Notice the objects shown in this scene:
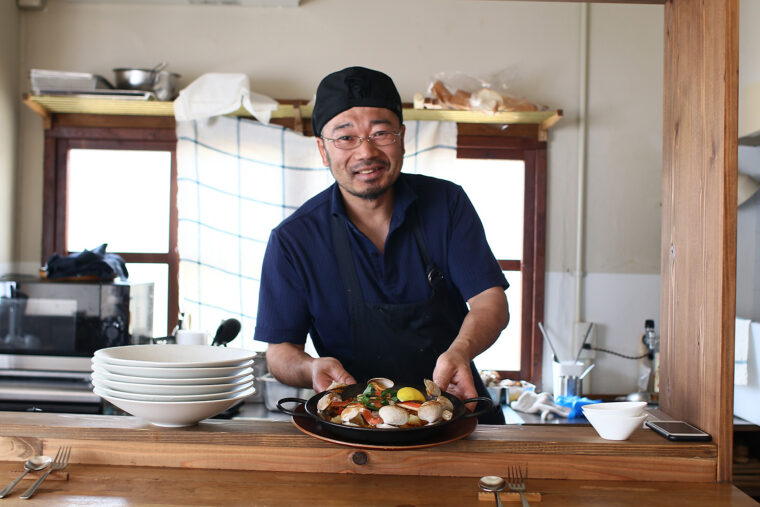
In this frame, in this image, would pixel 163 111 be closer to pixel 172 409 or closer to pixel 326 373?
pixel 326 373

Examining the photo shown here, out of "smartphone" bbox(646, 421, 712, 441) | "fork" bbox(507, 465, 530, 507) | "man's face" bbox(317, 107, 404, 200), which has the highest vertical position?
"man's face" bbox(317, 107, 404, 200)

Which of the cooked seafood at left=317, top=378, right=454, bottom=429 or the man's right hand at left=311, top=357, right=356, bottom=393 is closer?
the cooked seafood at left=317, top=378, right=454, bottom=429

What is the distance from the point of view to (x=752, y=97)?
2.38m

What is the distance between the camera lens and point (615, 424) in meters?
1.12

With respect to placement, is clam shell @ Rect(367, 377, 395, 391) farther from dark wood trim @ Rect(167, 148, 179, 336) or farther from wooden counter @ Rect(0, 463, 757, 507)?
dark wood trim @ Rect(167, 148, 179, 336)

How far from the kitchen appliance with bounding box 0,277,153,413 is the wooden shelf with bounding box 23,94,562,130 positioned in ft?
2.93

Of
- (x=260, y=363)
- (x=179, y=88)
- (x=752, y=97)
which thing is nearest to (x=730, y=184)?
(x=752, y=97)

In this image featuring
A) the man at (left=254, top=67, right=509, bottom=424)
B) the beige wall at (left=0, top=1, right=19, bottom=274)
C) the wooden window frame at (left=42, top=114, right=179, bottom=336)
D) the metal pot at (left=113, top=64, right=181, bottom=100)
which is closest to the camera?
the man at (left=254, top=67, right=509, bottom=424)

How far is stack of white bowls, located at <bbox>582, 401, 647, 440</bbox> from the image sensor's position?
1115 mm

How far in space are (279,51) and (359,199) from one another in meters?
1.91

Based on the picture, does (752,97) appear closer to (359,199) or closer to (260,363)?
(359,199)

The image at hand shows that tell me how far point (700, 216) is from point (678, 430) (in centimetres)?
37

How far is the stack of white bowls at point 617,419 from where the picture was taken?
1.12 m

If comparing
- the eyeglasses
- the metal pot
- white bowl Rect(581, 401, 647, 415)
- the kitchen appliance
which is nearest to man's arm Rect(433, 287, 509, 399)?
white bowl Rect(581, 401, 647, 415)
